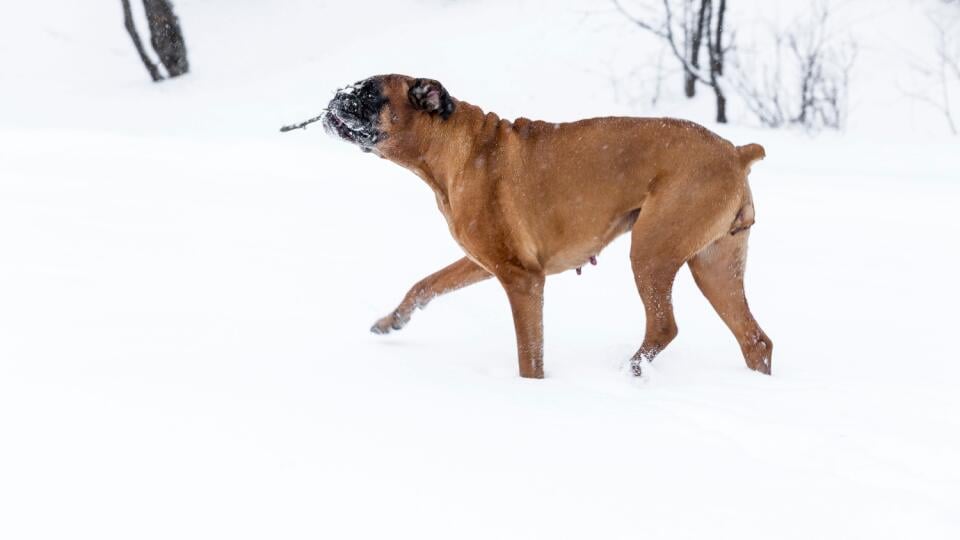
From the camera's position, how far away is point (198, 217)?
7152 mm

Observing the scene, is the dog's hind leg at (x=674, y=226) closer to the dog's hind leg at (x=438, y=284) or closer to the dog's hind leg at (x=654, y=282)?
the dog's hind leg at (x=654, y=282)

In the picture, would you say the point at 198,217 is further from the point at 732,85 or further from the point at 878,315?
the point at 732,85

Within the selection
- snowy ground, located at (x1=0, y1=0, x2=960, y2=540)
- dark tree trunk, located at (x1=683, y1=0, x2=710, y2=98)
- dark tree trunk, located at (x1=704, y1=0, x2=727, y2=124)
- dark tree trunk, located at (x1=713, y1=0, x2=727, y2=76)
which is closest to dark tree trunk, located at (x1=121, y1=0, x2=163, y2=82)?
snowy ground, located at (x1=0, y1=0, x2=960, y2=540)

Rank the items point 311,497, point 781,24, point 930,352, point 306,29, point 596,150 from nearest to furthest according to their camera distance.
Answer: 1. point 311,497
2. point 596,150
3. point 930,352
4. point 781,24
5. point 306,29

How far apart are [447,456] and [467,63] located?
45.5ft

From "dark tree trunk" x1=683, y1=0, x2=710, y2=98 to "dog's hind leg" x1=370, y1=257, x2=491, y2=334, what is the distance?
9.03m

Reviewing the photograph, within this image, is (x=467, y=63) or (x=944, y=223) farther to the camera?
(x=467, y=63)

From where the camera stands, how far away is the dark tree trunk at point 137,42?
15.7 meters

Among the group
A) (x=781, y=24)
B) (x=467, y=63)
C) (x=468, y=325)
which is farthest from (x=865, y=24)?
(x=468, y=325)

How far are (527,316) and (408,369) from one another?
64 centimetres

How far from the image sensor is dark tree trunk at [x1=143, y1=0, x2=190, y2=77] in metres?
15.8

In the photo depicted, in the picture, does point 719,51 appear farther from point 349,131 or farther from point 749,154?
point 349,131

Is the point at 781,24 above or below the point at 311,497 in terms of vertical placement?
below

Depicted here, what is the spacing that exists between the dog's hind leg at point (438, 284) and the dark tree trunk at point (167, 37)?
1240 centimetres
